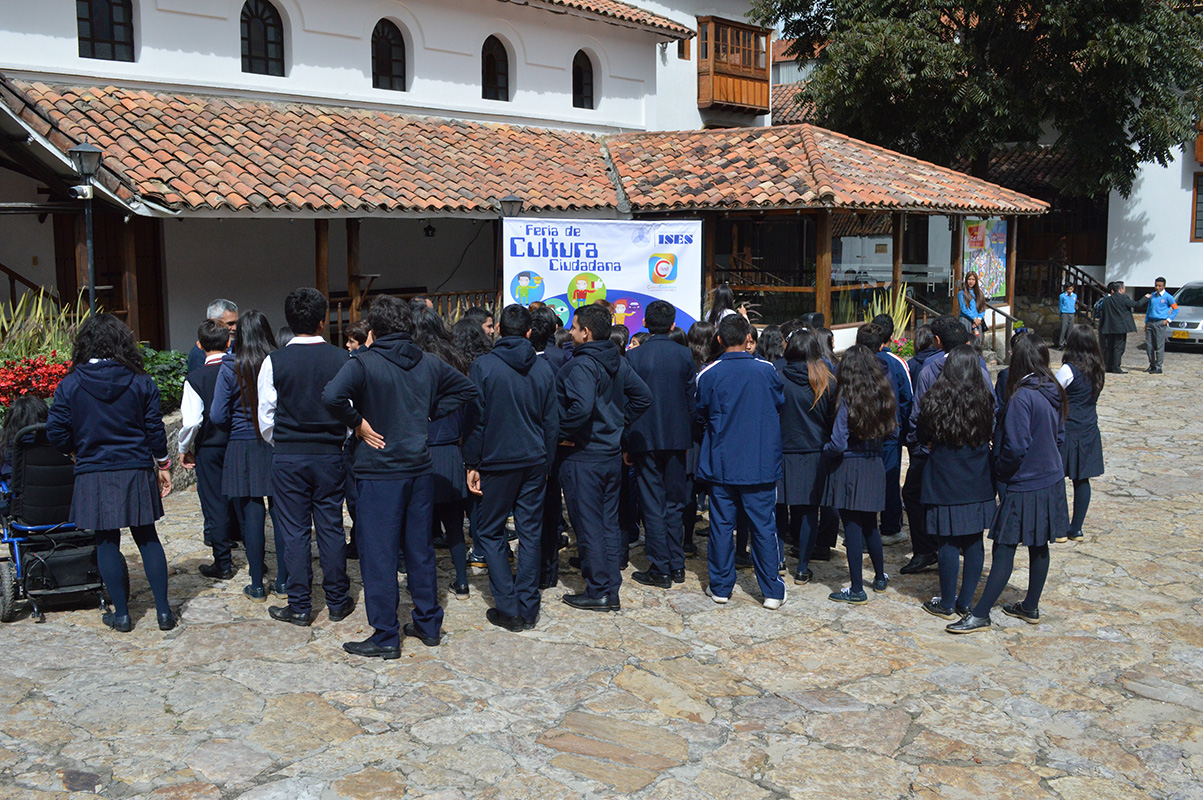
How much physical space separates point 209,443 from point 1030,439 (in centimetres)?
530

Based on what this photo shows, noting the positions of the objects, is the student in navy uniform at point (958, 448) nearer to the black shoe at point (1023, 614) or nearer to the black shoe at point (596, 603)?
the black shoe at point (1023, 614)

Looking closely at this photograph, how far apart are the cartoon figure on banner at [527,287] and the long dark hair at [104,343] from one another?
548 centimetres

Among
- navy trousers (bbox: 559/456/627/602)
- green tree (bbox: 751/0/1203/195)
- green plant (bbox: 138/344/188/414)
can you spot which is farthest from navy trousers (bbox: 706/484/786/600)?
green tree (bbox: 751/0/1203/195)

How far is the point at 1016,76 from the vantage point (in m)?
24.4

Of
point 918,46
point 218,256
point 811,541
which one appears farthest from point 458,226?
point 811,541

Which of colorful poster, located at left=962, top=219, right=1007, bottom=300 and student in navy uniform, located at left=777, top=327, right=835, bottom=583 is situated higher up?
colorful poster, located at left=962, top=219, right=1007, bottom=300

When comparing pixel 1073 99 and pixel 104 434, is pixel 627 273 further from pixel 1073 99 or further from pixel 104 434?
pixel 1073 99

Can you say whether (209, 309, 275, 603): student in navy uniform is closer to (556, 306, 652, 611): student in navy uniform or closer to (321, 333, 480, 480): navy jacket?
(321, 333, 480, 480): navy jacket

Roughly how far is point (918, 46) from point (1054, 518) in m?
19.1

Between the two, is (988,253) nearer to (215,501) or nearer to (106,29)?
(106,29)

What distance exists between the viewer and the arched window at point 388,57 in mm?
17219

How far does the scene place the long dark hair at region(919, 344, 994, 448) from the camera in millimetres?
6359

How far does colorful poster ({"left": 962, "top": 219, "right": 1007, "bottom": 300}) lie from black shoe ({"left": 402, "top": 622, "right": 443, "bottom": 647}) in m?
16.3

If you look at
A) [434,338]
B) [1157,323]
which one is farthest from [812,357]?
[1157,323]
